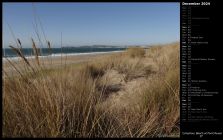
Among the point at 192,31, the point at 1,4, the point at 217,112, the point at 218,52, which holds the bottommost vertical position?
the point at 217,112

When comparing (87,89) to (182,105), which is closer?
(182,105)

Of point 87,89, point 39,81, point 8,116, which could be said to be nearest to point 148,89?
point 87,89

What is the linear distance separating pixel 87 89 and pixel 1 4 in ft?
3.70

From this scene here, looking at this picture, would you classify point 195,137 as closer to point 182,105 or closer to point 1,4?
point 182,105

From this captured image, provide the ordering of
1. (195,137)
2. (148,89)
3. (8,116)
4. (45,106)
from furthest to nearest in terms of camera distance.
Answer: (148,89)
(45,106)
(8,116)
(195,137)

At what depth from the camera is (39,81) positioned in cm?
216

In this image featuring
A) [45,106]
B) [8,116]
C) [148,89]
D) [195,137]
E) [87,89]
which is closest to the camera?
[195,137]

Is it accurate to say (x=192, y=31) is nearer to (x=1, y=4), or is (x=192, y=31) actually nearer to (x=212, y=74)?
(x=212, y=74)

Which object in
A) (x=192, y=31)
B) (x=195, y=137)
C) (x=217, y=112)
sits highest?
(x=192, y=31)

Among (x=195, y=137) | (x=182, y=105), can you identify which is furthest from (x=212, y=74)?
(x=195, y=137)

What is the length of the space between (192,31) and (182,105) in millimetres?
409

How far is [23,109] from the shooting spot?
78.9 inches

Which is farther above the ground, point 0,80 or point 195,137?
point 0,80

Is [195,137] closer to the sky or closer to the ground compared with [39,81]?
closer to the ground
